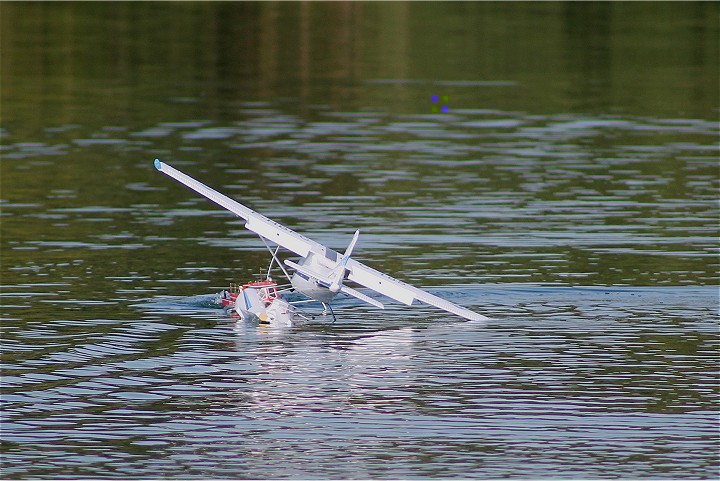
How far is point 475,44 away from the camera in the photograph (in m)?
123

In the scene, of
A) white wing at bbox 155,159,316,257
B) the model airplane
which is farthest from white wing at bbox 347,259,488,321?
white wing at bbox 155,159,316,257

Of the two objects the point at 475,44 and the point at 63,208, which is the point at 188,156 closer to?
the point at 63,208

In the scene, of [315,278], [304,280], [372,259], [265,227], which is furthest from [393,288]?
[372,259]

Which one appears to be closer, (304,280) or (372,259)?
(304,280)

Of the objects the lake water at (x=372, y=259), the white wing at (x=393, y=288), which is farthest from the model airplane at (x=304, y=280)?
the lake water at (x=372, y=259)

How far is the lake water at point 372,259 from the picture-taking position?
103 feet

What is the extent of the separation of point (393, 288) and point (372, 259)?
32.2 feet

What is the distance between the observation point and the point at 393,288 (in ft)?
135

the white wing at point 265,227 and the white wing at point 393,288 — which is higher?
the white wing at point 265,227

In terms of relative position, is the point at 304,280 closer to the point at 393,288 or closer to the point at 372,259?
the point at 393,288

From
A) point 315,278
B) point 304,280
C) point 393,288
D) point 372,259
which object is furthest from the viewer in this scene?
point 372,259

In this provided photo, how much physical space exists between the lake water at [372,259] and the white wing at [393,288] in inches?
29.4

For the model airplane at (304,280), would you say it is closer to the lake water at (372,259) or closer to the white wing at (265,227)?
the white wing at (265,227)

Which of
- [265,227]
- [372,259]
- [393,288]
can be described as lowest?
[372,259]
